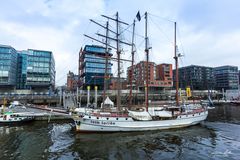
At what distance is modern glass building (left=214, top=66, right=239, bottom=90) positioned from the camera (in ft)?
502

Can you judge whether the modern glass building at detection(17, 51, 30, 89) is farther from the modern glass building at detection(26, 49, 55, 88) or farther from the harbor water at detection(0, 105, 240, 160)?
the harbor water at detection(0, 105, 240, 160)

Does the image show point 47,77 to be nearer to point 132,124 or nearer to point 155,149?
point 132,124

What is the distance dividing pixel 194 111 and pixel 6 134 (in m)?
28.4

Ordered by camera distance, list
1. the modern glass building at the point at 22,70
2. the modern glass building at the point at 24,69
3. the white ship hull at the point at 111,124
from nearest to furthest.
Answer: the white ship hull at the point at 111,124, the modern glass building at the point at 24,69, the modern glass building at the point at 22,70

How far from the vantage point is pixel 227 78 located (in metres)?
153

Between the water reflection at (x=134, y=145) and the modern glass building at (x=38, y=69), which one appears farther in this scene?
the modern glass building at (x=38, y=69)

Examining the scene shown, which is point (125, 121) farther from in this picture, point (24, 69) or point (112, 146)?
point (24, 69)

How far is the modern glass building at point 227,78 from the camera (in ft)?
502

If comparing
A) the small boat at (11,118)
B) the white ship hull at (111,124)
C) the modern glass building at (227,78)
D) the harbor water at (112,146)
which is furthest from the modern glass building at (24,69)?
the modern glass building at (227,78)

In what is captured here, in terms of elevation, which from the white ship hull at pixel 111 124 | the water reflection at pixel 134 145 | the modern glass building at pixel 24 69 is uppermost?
the modern glass building at pixel 24 69

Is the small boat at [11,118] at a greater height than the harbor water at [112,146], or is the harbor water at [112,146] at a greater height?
the small boat at [11,118]

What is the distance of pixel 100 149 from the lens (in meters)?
16.4

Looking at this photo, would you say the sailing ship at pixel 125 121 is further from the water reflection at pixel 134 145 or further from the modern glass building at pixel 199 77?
the modern glass building at pixel 199 77

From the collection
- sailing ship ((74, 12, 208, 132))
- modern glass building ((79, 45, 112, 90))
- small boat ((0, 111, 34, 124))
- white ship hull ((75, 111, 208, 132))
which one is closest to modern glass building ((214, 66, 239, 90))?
modern glass building ((79, 45, 112, 90))
